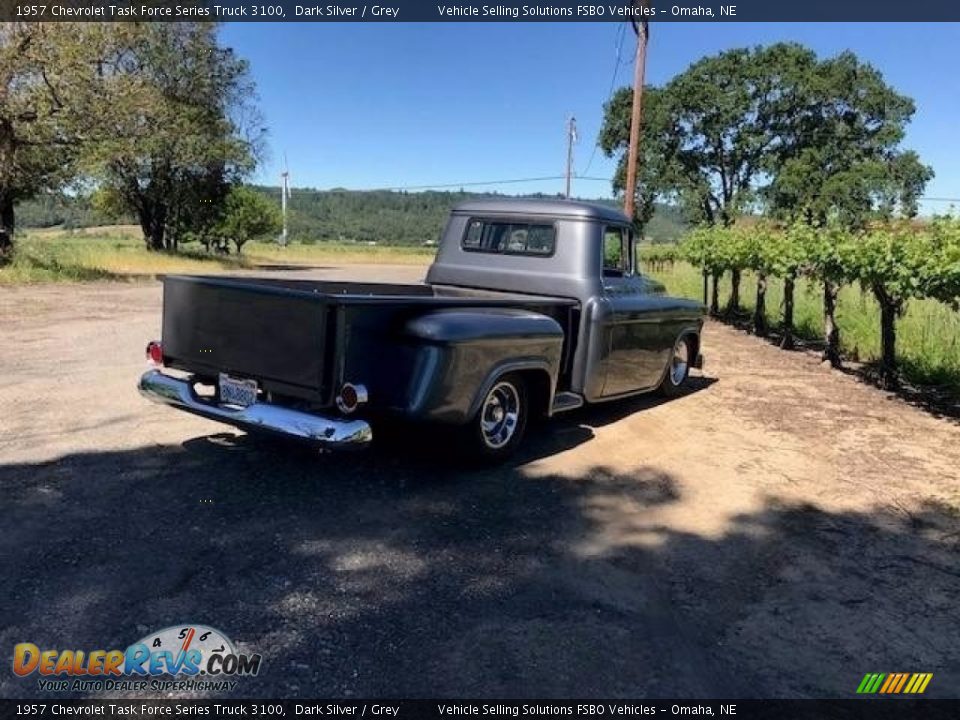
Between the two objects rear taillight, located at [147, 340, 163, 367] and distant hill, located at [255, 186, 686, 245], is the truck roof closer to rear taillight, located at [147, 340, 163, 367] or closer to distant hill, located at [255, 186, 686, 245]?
rear taillight, located at [147, 340, 163, 367]

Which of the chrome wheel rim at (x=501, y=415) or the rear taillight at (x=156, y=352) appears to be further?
the chrome wheel rim at (x=501, y=415)

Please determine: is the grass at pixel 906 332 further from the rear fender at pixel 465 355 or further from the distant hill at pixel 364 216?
the distant hill at pixel 364 216

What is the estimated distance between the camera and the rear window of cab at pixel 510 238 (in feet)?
20.8

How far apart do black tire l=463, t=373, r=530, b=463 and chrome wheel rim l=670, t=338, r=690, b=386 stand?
10.3 ft

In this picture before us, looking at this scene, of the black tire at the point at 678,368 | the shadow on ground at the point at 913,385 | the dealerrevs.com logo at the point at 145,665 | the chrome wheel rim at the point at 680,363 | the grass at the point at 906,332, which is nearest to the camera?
the dealerrevs.com logo at the point at 145,665

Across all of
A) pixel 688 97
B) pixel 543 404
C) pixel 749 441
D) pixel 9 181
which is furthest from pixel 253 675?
pixel 688 97

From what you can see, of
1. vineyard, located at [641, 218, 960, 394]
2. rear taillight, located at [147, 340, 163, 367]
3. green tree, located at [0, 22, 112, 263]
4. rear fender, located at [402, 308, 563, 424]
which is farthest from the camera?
green tree, located at [0, 22, 112, 263]

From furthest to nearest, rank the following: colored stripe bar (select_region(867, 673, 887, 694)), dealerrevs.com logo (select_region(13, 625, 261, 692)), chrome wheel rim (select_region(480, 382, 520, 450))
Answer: chrome wheel rim (select_region(480, 382, 520, 450)), colored stripe bar (select_region(867, 673, 887, 694)), dealerrevs.com logo (select_region(13, 625, 261, 692))

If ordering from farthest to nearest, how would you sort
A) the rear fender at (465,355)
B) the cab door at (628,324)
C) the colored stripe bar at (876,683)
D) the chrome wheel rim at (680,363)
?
the chrome wheel rim at (680,363), the cab door at (628,324), the rear fender at (465,355), the colored stripe bar at (876,683)

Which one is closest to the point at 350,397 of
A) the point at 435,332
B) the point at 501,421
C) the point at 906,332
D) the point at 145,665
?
the point at 435,332

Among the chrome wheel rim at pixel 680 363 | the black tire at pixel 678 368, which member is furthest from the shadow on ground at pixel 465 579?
the chrome wheel rim at pixel 680 363

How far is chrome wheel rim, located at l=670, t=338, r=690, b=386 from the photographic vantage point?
796 centimetres

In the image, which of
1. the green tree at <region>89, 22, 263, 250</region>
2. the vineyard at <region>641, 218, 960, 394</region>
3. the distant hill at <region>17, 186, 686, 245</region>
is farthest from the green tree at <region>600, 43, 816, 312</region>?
the distant hill at <region>17, 186, 686, 245</region>

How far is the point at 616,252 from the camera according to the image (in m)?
6.50
